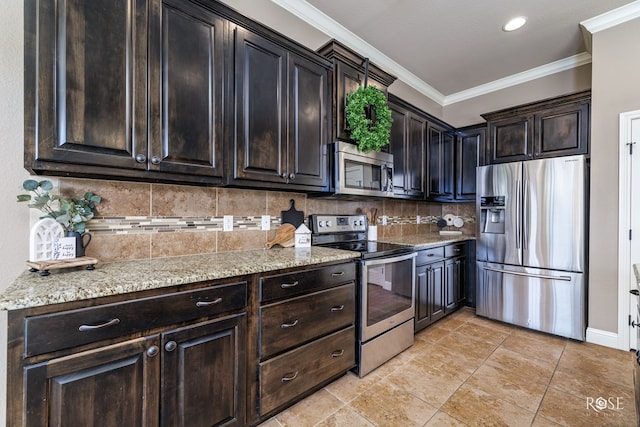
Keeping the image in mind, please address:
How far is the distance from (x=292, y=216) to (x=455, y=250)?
2.12 metres

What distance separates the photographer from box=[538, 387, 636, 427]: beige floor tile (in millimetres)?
1617

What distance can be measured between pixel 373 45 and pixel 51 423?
12.0 ft

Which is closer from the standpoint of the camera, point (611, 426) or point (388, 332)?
point (611, 426)

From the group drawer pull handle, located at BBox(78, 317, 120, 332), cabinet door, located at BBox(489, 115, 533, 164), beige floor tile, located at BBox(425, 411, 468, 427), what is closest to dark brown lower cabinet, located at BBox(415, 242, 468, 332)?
beige floor tile, located at BBox(425, 411, 468, 427)

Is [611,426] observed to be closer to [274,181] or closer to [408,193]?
[408,193]

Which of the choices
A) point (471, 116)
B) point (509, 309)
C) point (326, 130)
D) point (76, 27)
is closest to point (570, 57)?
point (471, 116)

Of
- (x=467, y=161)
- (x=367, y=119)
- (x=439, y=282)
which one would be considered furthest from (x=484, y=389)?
(x=467, y=161)

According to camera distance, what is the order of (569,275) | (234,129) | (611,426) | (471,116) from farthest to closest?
1. (471,116)
2. (569,275)
3. (234,129)
4. (611,426)

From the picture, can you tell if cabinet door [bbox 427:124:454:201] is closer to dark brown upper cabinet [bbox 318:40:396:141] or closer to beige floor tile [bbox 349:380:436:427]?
dark brown upper cabinet [bbox 318:40:396:141]

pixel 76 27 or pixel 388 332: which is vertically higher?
pixel 76 27

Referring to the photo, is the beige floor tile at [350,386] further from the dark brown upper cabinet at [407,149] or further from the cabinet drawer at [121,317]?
the dark brown upper cabinet at [407,149]

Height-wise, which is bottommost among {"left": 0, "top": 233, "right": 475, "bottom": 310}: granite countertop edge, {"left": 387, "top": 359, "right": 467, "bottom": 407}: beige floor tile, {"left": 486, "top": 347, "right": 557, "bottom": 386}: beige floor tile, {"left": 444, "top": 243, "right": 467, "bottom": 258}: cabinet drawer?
{"left": 486, "top": 347, "right": 557, "bottom": 386}: beige floor tile

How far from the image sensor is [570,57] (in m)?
3.17

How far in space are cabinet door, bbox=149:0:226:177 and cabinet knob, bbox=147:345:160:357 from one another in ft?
2.84
